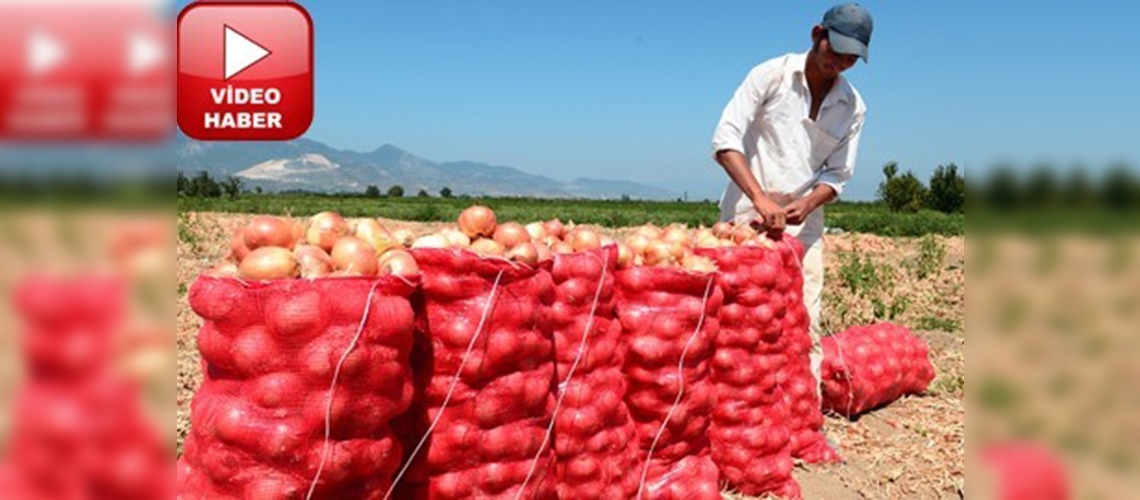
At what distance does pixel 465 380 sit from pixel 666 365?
37.3 inches

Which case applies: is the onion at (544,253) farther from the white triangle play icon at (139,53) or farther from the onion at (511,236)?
the white triangle play icon at (139,53)

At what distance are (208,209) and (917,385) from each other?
21.3 m

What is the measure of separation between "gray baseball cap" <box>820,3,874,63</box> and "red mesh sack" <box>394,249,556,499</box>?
6.34 ft

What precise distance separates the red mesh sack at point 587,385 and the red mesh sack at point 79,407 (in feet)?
6.42

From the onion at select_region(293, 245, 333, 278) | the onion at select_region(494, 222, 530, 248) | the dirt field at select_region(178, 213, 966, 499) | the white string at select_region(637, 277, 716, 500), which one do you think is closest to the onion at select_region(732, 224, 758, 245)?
the white string at select_region(637, 277, 716, 500)

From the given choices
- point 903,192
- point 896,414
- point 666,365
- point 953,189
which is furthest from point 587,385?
point 903,192

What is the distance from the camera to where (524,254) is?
2.74 metres

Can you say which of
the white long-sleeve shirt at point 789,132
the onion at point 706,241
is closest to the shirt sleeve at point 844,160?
the white long-sleeve shirt at point 789,132

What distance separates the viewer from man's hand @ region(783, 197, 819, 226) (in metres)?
4.16

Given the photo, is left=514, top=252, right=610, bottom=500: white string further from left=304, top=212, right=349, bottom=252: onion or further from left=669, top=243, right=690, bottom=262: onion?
left=304, top=212, right=349, bottom=252: onion

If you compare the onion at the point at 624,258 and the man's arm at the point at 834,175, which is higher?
the man's arm at the point at 834,175

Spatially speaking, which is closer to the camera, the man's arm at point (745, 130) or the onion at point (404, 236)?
the onion at point (404, 236)

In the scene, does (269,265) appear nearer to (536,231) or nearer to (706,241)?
(536,231)

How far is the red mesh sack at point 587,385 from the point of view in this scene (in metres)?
2.97
